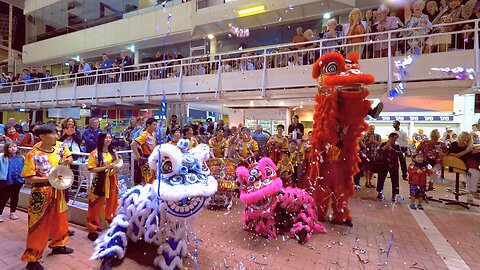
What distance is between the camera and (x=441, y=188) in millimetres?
7508

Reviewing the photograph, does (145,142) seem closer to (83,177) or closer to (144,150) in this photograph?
(144,150)

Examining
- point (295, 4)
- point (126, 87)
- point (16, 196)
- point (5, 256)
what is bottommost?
point (5, 256)

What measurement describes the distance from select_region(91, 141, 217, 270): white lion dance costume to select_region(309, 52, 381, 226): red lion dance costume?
2040 millimetres

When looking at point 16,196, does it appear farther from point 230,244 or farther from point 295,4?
point 295,4

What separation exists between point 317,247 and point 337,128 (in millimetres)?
1782

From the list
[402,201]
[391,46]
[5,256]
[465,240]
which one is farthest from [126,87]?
[465,240]

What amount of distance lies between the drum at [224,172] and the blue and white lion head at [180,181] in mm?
2559

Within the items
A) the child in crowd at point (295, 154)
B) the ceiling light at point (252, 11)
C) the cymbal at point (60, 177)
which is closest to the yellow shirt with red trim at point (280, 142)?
the child in crowd at point (295, 154)

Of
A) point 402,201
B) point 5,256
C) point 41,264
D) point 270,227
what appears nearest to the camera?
point 41,264

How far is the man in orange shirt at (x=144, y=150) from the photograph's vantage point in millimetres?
4727

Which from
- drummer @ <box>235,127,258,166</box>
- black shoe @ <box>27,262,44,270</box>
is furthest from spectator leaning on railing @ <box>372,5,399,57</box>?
Answer: black shoe @ <box>27,262,44,270</box>

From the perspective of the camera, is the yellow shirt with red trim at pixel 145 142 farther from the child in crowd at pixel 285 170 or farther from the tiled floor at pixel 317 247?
the child in crowd at pixel 285 170

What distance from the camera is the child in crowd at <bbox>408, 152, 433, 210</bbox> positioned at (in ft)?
17.9

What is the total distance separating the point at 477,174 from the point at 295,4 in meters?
8.29
